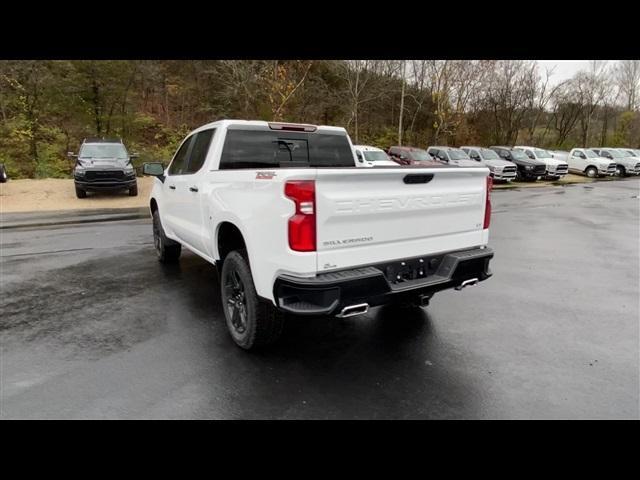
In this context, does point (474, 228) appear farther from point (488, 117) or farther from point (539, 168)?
point (488, 117)

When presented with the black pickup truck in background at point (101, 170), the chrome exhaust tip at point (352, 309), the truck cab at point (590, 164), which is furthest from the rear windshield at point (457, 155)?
the chrome exhaust tip at point (352, 309)

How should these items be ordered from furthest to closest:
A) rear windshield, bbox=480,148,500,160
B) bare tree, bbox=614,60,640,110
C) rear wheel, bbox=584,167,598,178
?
1. bare tree, bbox=614,60,640,110
2. rear wheel, bbox=584,167,598,178
3. rear windshield, bbox=480,148,500,160

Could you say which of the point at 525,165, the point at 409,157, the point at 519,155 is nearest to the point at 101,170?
the point at 409,157

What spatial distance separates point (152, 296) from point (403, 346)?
3133mm

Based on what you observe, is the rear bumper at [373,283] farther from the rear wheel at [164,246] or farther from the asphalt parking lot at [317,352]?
the rear wheel at [164,246]

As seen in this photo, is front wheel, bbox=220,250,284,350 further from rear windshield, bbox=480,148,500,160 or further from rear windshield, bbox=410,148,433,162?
rear windshield, bbox=480,148,500,160

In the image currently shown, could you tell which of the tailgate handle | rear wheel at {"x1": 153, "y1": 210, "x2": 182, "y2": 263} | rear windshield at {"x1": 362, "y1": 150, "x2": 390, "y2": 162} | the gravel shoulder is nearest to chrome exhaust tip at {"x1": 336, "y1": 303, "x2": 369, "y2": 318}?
the tailgate handle

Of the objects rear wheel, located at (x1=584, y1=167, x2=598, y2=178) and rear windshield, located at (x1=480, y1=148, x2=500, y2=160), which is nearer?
rear windshield, located at (x1=480, y1=148, x2=500, y2=160)

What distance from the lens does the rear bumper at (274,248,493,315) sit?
2.77 meters

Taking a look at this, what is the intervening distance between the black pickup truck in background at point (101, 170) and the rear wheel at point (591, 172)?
2933 centimetres

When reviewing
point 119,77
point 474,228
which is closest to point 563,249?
point 474,228

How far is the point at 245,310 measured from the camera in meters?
3.59

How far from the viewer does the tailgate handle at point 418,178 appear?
314 cm

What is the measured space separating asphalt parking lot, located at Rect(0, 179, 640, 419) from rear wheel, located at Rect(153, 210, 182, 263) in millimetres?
224
